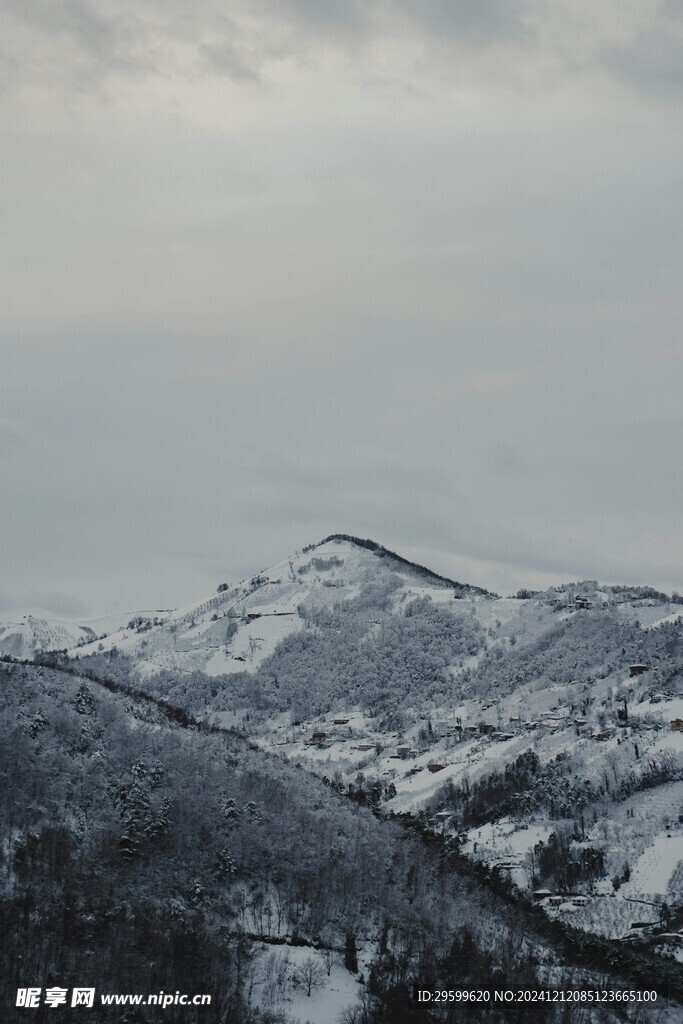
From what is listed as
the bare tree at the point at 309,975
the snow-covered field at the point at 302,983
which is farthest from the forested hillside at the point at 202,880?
the bare tree at the point at 309,975

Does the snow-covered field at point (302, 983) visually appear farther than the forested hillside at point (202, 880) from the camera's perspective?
No

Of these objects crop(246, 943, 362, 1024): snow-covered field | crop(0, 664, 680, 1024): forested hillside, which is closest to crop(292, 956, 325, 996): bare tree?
crop(246, 943, 362, 1024): snow-covered field

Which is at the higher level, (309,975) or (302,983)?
(309,975)

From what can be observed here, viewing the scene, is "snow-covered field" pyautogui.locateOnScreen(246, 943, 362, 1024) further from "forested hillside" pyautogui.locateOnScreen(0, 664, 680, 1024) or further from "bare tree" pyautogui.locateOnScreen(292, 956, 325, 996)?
"forested hillside" pyautogui.locateOnScreen(0, 664, 680, 1024)

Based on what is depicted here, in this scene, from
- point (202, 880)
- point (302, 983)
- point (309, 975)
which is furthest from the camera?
point (202, 880)

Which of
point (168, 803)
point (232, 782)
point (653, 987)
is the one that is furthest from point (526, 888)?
point (168, 803)

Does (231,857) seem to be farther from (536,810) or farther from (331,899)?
(536,810)

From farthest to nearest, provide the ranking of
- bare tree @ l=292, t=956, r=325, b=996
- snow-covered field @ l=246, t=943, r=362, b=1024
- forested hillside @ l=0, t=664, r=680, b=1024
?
bare tree @ l=292, t=956, r=325, b=996 < forested hillside @ l=0, t=664, r=680, b=1024 < snow-covered field @ l=246, t=943, r=362, b=1024

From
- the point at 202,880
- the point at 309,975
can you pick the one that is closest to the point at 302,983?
the point at 309,975

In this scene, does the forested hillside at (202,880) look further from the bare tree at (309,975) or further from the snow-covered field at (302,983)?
the bare tree at (309,975)

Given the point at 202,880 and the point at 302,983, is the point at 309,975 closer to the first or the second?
the point at 302,983

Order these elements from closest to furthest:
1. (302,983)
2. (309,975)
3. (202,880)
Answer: (302,983)
(309,975)
(202,880)

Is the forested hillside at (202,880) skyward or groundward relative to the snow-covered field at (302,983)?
skyward

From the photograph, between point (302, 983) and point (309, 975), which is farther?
point (309, 975)
